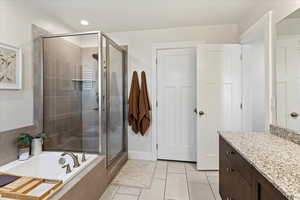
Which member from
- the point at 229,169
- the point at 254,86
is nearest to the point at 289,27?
the point at 254,86

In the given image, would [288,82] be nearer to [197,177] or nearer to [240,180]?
[240,180]

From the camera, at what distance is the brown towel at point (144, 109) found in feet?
9.44

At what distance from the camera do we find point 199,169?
2.59 meters

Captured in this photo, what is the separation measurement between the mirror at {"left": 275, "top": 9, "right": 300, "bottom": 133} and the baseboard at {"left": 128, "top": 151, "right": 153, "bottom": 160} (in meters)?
2.06

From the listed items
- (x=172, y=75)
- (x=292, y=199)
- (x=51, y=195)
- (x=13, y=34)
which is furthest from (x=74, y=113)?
(x=292, y=199)

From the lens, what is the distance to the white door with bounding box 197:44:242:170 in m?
2.56

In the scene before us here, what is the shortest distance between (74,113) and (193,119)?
1.96m

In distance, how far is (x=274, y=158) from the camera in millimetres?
1026

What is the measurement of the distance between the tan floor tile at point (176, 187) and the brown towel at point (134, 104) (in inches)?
40.0

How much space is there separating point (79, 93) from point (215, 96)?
6.86ft

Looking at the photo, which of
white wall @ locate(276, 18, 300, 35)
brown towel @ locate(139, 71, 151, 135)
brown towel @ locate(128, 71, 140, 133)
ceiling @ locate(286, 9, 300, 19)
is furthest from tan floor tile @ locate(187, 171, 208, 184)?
ceiling @ locate(286, 9, 300, 19)

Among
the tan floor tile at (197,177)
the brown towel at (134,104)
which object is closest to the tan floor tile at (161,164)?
the tan floor tile at (197,177)

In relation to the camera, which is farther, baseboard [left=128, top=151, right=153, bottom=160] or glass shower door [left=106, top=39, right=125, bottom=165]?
baseboard [left=128, top=151, right=153, bottom=160]

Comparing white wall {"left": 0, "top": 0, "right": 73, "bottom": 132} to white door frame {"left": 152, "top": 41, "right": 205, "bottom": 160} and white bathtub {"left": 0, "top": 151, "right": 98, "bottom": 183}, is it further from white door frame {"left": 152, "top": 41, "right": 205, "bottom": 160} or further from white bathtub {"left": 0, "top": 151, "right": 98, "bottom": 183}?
white door frame {"left": 152, "top": 41, "right": 205, "bottom": 160}
